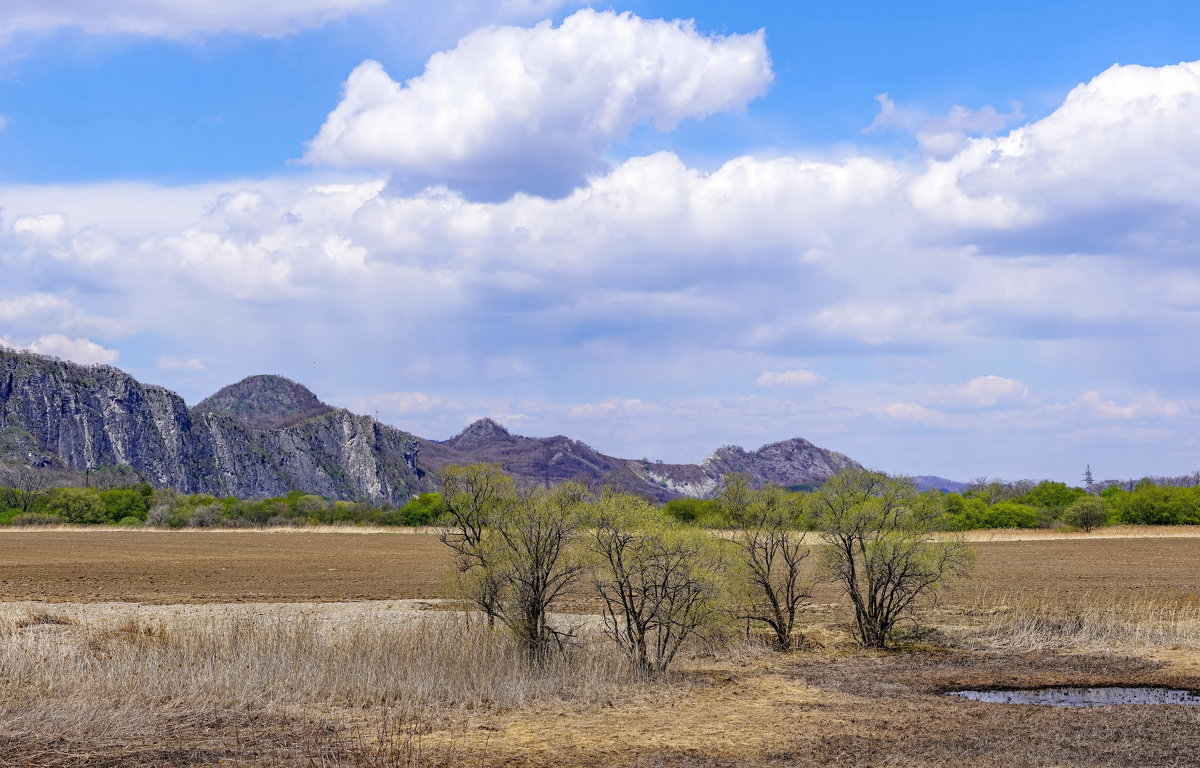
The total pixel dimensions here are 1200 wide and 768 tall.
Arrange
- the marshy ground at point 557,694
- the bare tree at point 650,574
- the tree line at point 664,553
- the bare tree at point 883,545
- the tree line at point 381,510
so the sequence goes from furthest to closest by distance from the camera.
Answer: the tree line at point 381,510
the bare tree at point 883,545
the tree line at point 664,553
the bare tree at point 650,574
the marshy ground at point 557,694

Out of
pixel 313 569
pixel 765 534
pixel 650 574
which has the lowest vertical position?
pixel 313 569

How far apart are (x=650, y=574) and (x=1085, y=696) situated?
8625 millimetres

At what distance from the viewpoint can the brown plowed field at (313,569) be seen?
35.8 metres

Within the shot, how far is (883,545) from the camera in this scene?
24141mm

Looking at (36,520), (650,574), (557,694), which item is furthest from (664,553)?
(36,520)

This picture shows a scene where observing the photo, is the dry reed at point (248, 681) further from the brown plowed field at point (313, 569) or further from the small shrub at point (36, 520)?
the small shrub at point (36, 520)

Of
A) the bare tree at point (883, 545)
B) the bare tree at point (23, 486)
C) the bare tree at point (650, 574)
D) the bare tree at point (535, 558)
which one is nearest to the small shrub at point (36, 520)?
the bare tree at point (23, 486)

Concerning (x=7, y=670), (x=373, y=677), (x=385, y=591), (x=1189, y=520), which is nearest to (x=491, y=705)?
(x=373, y=677)

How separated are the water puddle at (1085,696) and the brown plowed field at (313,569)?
15.9m

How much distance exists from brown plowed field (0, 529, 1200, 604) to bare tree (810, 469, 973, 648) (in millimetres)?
10259

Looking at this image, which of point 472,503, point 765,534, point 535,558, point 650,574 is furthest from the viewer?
point 765,534

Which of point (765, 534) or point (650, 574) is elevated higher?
point (765, 534)

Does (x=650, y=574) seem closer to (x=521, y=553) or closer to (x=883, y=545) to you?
(x=521, y=553)

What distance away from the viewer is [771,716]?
623 inches
